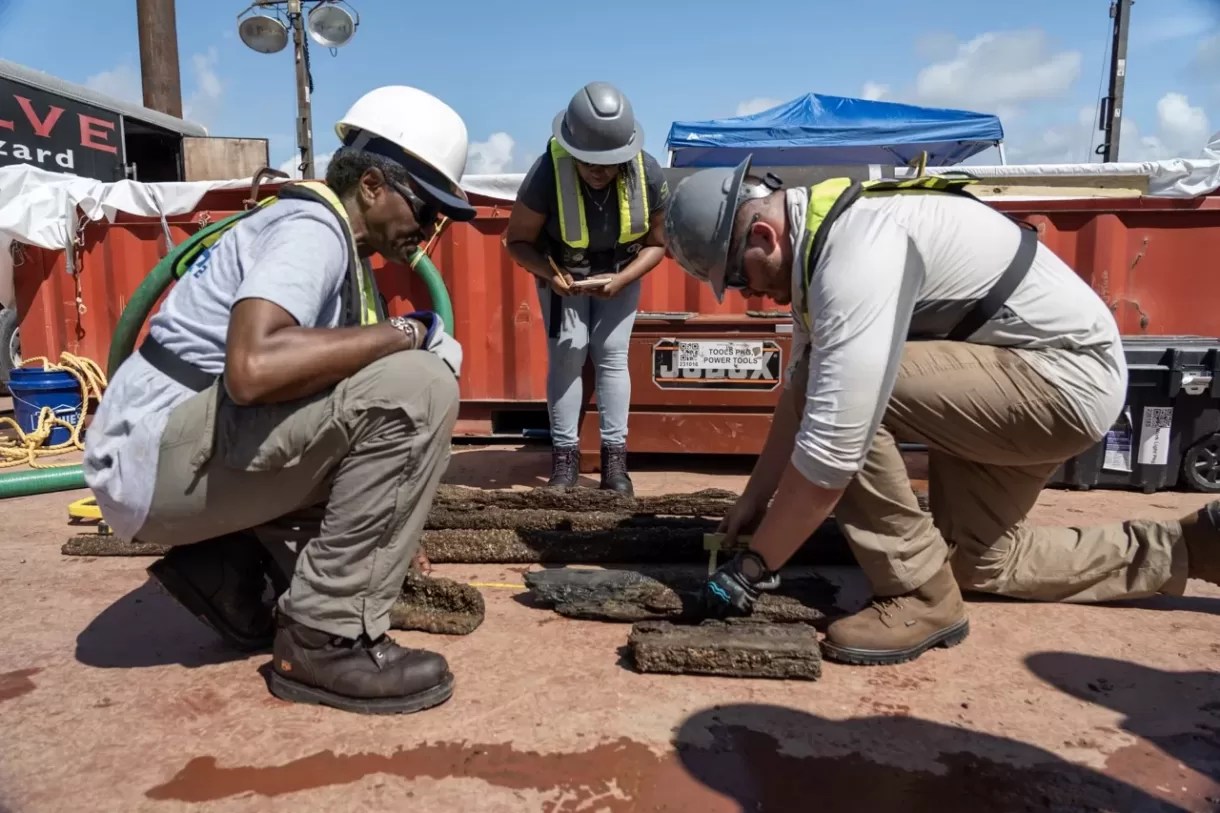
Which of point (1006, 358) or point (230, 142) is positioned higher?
point (230, 142)

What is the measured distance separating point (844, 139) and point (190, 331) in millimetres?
10002

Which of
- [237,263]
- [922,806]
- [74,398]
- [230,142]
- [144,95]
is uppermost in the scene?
[144,95]

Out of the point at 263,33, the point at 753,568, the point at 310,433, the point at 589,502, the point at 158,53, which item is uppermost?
the point at 158,53

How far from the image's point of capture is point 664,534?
2.94 metres

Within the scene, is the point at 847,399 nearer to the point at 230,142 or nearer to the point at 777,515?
the point at 777,515

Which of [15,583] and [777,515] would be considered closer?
[777,515]

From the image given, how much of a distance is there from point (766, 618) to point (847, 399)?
760mm

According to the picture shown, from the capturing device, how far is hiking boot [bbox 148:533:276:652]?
7.06 ft

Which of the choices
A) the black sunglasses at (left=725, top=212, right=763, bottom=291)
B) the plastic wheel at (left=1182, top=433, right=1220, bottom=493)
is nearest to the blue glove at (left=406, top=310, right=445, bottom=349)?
the black sunglasses at (left=725, top=212, right=763, bottom=291)

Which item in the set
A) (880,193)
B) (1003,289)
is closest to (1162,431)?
(1003,289)

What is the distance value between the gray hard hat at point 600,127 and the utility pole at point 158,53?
10.8m

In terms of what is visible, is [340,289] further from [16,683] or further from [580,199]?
[580,199]

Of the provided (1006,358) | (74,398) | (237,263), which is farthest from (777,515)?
(74,398)

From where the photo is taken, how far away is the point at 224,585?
2178mm
